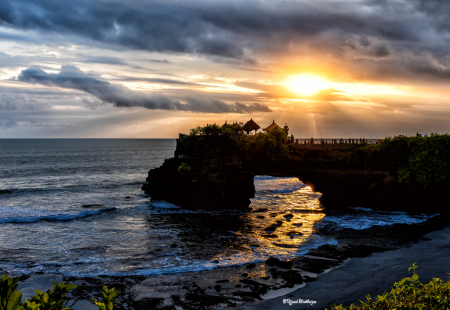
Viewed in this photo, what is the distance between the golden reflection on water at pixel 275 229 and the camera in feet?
73.3

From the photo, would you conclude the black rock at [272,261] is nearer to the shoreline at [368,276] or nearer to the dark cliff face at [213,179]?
the shoreline at [368,276]

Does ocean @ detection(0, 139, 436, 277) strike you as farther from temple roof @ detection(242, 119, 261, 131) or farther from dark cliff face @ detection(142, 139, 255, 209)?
temple roof @ detection(242, 119, 261, 131)

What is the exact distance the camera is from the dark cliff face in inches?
1578

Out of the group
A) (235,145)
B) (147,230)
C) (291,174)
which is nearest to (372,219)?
(291,174)

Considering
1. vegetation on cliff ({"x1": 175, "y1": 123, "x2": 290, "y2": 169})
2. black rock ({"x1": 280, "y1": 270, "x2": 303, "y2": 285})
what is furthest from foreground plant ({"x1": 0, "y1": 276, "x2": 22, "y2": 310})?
vegetation on cliff ({"x1": 175, "y1": 123, "x2": 290, "y2": 169})

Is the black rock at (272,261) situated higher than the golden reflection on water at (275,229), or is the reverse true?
the black rock at (272,261)

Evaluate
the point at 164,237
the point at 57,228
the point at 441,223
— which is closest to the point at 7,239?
the point at 57,228

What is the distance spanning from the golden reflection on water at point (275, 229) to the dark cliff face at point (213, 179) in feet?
11.1

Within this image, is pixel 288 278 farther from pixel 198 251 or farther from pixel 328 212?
pixel 328 212

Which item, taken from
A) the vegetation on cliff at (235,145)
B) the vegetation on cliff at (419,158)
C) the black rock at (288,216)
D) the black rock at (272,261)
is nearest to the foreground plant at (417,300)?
the black rock at (272,261)

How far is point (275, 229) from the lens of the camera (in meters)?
29.1

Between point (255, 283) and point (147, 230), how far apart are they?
15919mm

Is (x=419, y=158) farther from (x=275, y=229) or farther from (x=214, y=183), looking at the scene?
(x=214, y=183)

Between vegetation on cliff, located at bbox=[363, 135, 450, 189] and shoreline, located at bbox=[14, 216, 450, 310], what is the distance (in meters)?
14.2
